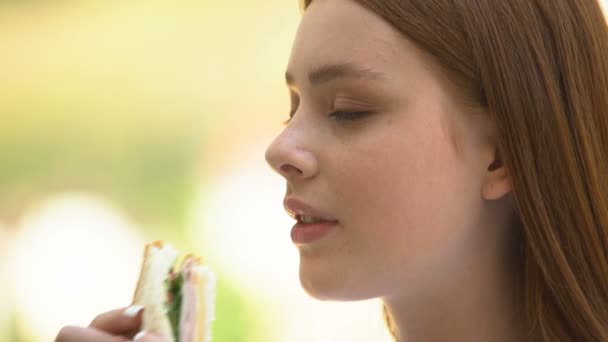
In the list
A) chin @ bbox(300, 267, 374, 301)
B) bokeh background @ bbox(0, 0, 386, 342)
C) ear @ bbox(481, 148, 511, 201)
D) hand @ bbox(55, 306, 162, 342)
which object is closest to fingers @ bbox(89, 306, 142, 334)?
hand @ bbox(55, 306, 162, 342)

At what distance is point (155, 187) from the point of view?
2.84m

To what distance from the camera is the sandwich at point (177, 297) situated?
3.61 ft

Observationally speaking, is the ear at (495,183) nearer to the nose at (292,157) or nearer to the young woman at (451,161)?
the young woman at (451,161)

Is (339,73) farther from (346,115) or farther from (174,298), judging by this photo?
(174,298)

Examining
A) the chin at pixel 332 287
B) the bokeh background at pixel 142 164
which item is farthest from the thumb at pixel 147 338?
the bokeh background at pixel 142 164

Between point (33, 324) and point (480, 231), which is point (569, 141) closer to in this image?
point (480, 231)

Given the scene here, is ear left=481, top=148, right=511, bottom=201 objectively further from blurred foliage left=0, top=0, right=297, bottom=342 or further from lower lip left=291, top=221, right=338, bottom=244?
blurred foliage left=0, top=0, right=297, bottom=342

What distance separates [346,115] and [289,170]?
11cm

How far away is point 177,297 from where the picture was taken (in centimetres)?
117

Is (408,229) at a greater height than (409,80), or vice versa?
(409,80)

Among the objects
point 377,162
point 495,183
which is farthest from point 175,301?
point 495,183

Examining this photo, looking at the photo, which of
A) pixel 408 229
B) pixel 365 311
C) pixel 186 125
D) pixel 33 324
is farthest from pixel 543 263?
pixel 33 324

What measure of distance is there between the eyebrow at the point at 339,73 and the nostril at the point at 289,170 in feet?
0.41

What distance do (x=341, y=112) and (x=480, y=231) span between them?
0.27m
